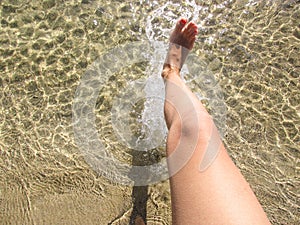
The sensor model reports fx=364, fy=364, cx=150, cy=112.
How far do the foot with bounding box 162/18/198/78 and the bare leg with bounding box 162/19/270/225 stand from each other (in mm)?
684

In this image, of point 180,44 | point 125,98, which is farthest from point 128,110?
point 180,44

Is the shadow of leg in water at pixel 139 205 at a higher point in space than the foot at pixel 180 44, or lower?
lower

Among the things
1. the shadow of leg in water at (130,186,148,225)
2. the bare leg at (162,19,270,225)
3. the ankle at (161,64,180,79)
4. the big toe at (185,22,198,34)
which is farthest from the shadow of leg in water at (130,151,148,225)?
the big toe at (185,22,198,34)

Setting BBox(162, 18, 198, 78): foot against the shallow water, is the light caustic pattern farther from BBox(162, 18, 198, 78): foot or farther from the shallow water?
BBox(162, 18, 198, 78): foot

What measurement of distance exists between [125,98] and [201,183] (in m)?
1.72

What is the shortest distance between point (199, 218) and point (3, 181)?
1934mm

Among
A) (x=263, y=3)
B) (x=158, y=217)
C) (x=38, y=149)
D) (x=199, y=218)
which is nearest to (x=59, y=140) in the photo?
(x=38, y=149)

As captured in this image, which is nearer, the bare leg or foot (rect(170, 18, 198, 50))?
the bare leg

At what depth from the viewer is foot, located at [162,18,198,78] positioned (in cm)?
317

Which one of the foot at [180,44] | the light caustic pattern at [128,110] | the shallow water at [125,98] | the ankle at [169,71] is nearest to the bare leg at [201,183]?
the ankle at [169,71]

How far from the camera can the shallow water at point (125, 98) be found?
303cm

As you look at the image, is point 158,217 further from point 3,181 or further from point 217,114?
point 3,181

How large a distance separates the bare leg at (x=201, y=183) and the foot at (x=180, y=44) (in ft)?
2.24

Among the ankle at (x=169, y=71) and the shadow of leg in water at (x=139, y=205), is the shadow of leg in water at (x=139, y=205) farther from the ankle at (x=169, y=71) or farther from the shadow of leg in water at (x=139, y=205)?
the ankle at (x=169, y=71)
